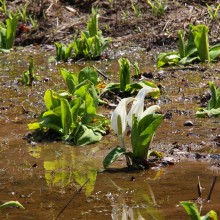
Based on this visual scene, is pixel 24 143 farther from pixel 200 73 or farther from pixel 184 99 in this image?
pixel 200 73

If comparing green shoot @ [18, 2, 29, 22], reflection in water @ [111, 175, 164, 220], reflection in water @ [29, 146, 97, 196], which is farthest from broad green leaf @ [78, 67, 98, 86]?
green shoot @ [18, 2, 29, 22]

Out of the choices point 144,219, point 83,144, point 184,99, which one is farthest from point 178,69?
point 144,219

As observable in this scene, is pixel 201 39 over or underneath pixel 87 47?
over

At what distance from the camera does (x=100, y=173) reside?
4.20 meters

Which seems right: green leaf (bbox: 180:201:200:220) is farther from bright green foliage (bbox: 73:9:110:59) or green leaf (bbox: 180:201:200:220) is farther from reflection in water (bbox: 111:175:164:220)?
bright green foliage (bbox: 73:9:110:59)

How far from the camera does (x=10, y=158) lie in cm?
472

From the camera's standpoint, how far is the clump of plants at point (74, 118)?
16.4ft

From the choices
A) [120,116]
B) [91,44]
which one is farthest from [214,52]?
[120,116]

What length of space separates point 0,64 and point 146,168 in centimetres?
434

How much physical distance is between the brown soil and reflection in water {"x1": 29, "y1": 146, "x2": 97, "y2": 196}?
3.65 m

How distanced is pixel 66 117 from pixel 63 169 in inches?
27.8

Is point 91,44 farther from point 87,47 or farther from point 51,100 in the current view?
point 51,100

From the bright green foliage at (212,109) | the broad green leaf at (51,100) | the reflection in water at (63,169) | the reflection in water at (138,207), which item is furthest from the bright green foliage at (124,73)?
the reflection in water at (138,207)

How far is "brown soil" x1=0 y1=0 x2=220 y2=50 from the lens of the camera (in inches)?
337
